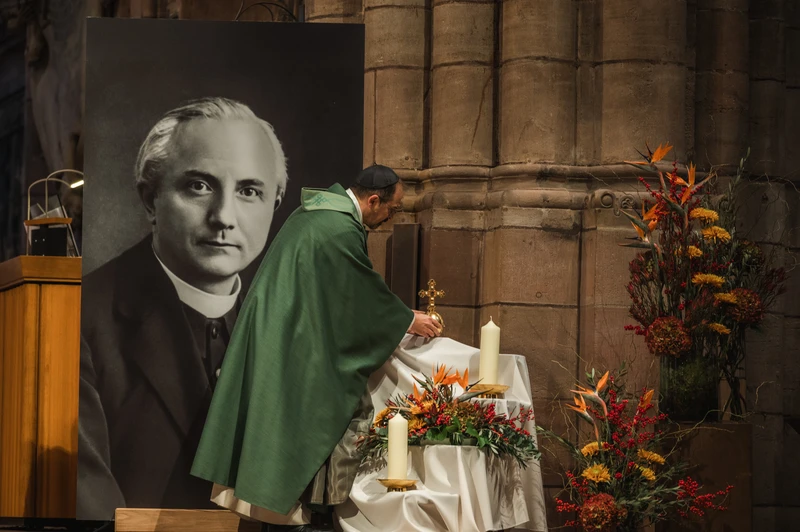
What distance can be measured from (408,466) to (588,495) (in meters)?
0.77

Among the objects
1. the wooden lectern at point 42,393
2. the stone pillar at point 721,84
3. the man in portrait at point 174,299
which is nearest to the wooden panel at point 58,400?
the wooden lectern at point 42,393

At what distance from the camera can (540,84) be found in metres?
7.11

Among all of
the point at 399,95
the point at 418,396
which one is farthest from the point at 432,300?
the point at 399,95

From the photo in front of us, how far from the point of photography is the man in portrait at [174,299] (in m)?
6.63

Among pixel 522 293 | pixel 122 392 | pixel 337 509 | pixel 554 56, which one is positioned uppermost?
pixel 554 56

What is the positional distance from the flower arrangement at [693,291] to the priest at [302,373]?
1.00 metres

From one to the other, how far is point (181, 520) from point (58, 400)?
0.96m

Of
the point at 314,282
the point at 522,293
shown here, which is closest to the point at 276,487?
the point at 314,282

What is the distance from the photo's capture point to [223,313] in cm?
676

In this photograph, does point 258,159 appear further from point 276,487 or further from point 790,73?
point 790,73

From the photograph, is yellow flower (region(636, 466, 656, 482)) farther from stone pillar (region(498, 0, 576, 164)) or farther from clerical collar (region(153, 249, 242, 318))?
clerical collar (region(153, 249, 242, 318))

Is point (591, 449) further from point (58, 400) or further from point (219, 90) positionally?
point (58, 400)

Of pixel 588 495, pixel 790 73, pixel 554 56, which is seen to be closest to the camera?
A: pixel 588 495

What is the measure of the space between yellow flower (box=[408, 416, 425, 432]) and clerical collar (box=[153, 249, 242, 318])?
1.33 metres
